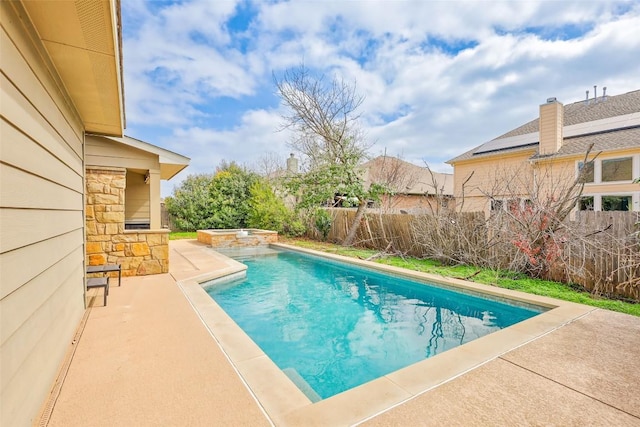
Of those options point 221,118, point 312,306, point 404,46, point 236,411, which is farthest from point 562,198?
point 221,118

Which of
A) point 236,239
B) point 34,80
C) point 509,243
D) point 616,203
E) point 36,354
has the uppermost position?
point 34,80

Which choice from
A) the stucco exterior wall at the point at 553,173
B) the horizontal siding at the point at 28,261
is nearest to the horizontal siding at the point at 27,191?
the horizontal siding at the point at 28,261

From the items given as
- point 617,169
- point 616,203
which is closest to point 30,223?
point 616,203

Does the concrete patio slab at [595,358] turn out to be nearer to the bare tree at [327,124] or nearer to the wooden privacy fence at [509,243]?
the wooden privacy fence at [509,243]

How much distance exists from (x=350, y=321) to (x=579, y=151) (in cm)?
1386

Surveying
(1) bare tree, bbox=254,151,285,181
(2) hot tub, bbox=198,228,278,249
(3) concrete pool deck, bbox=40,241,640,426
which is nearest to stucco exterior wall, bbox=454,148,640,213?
(3) concrete pool deck, bbox=40,241,640,426

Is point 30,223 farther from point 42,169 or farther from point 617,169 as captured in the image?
point 617,169

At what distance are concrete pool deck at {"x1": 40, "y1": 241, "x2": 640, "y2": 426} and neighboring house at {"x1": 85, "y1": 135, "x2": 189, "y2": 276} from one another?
118 inches

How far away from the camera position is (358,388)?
2812 millimetres

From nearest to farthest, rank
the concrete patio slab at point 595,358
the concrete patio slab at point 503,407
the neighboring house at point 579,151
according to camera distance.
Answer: the concrete patio slab at point 503,407
the concrete patio slab at point 595,358
the neighboring house at point 579,151

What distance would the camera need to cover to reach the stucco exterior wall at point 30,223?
1763mm

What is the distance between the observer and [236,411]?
2.42 metres

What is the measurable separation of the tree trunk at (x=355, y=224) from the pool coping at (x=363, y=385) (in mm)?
8252

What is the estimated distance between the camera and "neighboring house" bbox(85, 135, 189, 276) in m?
6.66
